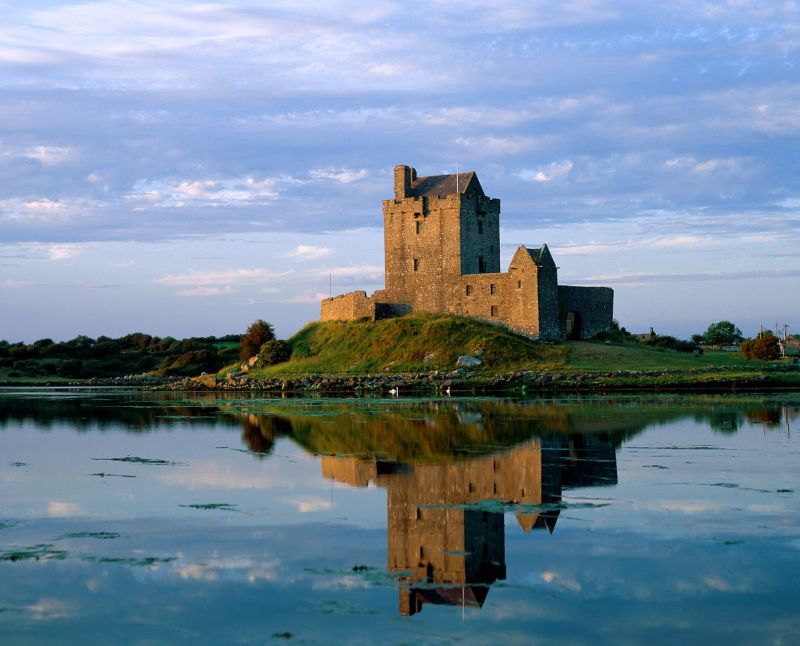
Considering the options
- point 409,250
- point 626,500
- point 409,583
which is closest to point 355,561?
point 409,583

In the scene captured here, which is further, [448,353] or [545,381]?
[448,353]

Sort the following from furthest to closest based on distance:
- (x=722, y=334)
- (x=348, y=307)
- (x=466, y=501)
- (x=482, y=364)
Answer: (x=722, y=334) < (x=348, y=307) < (x=482, y=364) < (x=466, y=501)

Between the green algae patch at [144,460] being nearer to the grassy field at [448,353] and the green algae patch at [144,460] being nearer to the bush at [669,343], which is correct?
the grassy field at [448,353]

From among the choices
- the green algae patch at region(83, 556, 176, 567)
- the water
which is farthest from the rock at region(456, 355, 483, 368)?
the green algae patch at region(83, 556, 176, 567)

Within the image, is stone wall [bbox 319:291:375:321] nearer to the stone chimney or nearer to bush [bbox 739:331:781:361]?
the stone chimney

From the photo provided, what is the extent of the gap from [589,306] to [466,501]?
4011 cm

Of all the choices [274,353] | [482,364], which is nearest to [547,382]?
[482,364]

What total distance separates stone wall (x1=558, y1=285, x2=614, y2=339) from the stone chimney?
10.3 metres

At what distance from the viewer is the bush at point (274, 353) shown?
58.9m

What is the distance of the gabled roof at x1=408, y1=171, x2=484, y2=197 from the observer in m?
53.9

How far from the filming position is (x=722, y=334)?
78062mm

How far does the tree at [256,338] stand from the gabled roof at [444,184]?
13.9 m

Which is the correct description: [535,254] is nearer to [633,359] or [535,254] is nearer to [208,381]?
[633,359]

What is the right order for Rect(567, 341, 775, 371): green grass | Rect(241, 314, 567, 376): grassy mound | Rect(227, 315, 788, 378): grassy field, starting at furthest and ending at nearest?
A: 1. Rect(241, 314, 567, 376): grassy mound
2. Rect(227, 315, 788, 378): grassy field
3. Rect(567, 341, 775, 371): green grass
